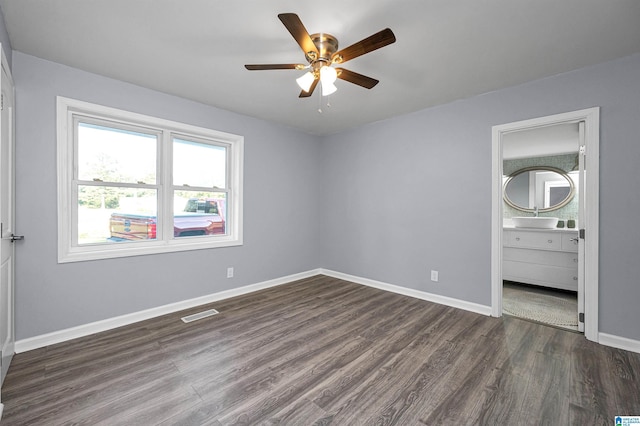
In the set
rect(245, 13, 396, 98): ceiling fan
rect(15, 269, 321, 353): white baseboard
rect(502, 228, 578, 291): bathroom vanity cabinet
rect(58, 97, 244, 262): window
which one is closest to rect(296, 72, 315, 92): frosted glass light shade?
rect(245, 13, 396, 98): ceiling fan

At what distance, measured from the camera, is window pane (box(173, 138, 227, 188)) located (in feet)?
11.2

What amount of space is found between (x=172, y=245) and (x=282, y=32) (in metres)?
2.57

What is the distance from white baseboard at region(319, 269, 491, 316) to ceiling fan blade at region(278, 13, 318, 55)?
10.3ft

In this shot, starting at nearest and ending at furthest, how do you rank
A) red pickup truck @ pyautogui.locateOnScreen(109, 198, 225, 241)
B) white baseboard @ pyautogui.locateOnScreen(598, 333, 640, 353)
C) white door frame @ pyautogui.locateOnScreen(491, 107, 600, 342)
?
white baseboard @ pyautogui.locateOnScreen(598, 333, 640, 353) → white door frame @ pyautogui.locateOnScreen(491, 107, 600, 342) → red pickup truck @ pyautogui.locateOnScreen(109, 198, 225, 241)

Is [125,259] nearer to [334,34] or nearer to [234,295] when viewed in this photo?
[234,295]

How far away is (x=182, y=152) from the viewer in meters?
3.45

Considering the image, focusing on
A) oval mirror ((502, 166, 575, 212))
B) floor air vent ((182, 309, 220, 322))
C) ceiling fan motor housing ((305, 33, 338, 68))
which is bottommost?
floor air vent ((182, 309, 220, 322))

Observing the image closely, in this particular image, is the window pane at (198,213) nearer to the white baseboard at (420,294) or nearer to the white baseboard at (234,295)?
the white baseboard at (234,295)

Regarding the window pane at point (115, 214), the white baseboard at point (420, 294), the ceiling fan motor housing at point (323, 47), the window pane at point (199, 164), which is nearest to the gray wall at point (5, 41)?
the window pane at point (115, 214)

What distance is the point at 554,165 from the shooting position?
16.2 ft

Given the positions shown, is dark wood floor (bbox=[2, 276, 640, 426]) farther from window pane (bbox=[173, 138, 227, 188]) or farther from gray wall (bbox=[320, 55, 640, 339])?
window pane (bbox=[173, 138, 227, 188])

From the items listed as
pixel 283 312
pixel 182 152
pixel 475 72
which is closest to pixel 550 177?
pixel 475 72

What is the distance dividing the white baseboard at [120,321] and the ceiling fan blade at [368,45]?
3.08 m

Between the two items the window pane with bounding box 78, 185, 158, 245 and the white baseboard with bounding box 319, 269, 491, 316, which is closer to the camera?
the window pane with bounding box 78, 185, 158, 245
